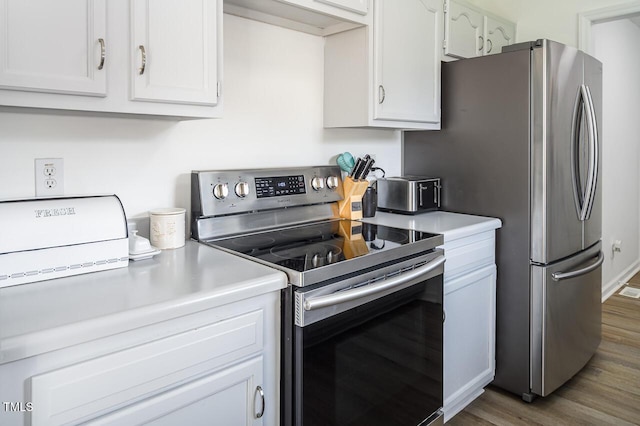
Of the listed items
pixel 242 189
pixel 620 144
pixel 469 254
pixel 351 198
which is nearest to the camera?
pixel 242 189

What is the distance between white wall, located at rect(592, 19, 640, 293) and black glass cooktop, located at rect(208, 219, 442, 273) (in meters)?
2.47

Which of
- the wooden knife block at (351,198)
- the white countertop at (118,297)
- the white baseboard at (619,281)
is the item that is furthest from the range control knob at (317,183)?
the white baseboard at (619,281)

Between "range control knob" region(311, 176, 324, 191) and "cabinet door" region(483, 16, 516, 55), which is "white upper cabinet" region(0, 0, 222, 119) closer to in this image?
"range control knob" region(311, 176, 324, 191)

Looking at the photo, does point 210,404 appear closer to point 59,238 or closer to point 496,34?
point 59,238

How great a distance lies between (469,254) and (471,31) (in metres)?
1.34

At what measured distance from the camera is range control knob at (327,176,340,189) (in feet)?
6.86

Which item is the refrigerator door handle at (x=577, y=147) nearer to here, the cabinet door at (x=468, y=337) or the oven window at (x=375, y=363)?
the cabinet door at (x=468, y=337)

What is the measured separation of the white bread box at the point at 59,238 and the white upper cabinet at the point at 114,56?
260 mm

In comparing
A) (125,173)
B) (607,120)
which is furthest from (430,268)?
(607,120)

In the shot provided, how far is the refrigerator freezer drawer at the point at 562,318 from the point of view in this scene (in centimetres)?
209

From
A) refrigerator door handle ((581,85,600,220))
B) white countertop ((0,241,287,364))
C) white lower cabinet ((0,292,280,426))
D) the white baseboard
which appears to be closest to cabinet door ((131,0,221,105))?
white countertop ((0,241,287,364))

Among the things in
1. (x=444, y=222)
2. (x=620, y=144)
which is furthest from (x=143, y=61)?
(x=620, y=144)

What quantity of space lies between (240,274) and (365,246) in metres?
0.51

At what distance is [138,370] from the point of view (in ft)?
3.28
